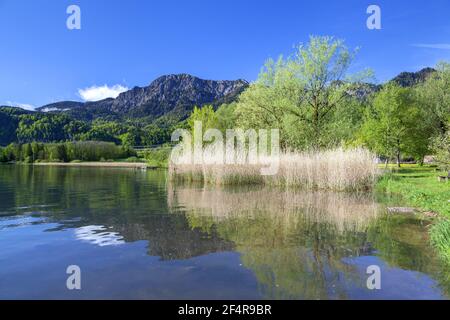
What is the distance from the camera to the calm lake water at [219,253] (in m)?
4.79

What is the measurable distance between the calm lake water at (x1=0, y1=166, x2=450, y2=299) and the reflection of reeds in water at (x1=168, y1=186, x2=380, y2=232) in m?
0.06

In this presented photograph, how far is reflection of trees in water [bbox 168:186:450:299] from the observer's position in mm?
5125

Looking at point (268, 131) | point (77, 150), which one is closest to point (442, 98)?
point (268, 131)

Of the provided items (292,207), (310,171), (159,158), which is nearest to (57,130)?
(159,158)

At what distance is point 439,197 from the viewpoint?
12.0m

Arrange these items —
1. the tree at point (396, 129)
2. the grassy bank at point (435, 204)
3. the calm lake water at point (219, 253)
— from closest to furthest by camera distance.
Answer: the calm lake water at point (219, 253) < the grassy bank at point (435, 204) < the tree at point (396, 129)

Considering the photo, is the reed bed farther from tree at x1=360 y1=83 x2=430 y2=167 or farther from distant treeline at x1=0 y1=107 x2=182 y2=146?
distant treeline at x1=0 y1=107 x2=182 y2=146

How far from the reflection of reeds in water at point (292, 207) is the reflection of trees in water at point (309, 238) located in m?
0.03

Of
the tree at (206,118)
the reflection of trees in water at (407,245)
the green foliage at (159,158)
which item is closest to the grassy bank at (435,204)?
the reflection of trees in water at (407,245)

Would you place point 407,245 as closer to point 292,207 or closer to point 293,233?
point 293,233

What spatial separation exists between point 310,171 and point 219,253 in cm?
1206

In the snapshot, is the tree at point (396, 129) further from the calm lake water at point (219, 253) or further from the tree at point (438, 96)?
the calm lake water at point (219, 253)
